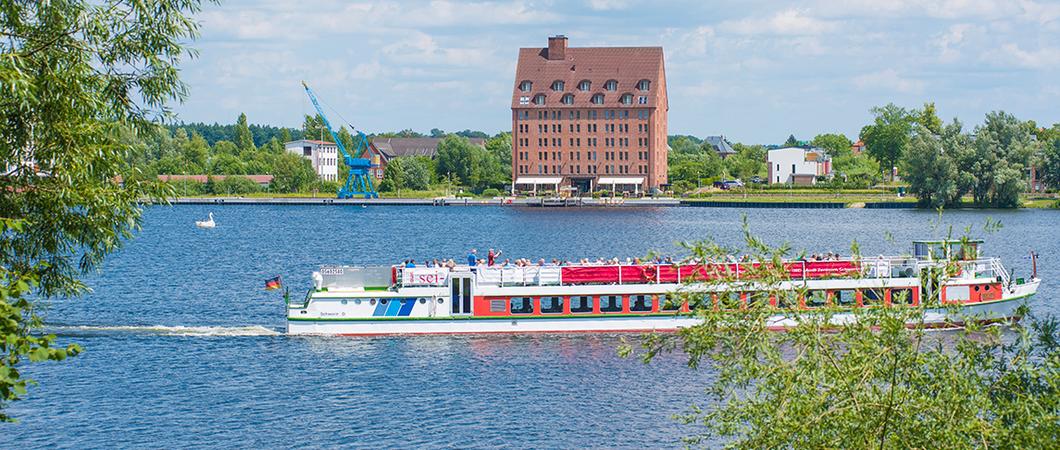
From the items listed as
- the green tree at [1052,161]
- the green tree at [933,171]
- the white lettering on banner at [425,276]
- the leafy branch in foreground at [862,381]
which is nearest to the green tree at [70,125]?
the leafy branch in foreground at [862,381]

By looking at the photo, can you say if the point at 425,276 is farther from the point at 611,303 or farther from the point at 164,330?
the point at 164,330

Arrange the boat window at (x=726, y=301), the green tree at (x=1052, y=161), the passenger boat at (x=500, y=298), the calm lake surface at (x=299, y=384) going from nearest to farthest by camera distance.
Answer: the boat window at (x=726, y=301), the calm lake surface at (x=299, y=384), the passenger boat at (x=500, y=298), the green tree at (x=1052, y=161)

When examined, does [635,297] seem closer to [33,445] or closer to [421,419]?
[421,419]

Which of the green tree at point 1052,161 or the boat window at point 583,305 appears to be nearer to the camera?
the boat window at point 583,305

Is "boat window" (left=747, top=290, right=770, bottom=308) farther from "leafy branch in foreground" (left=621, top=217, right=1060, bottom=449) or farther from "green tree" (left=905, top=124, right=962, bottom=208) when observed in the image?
"green tree" (left=905, top=124, right=962, bottom=208)

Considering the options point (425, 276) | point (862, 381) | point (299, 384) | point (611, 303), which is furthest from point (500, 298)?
point (862, 381)

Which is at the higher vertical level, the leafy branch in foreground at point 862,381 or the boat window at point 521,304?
the leafy branch in foreground at point 862,381

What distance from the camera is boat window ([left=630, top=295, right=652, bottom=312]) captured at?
56.5 meters

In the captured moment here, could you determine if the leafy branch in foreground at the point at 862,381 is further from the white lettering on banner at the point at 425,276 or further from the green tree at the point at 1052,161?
the green tree at the point at 1052,161

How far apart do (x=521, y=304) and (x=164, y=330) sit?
1511cm

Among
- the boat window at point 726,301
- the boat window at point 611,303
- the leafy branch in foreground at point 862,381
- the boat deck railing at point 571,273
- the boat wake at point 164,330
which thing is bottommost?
the boat wake at point 164,330

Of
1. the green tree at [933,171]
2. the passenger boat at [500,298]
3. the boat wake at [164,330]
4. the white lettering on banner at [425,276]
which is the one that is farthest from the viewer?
the green tree at [933,171]

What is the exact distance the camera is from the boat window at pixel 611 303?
186ft

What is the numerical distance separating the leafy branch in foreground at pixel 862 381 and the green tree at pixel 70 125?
34.2ft
